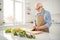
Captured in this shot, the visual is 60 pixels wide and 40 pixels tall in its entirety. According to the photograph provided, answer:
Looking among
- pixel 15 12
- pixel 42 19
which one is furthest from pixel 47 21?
pixel 15 12

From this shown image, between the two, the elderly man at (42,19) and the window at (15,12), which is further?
the window at (15,12)

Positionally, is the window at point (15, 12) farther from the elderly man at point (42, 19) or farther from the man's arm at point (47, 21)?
the man's arm at point (47, 21)

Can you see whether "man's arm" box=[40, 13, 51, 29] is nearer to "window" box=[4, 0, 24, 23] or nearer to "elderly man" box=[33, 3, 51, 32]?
"elderly man" box=[33, 3, 51, 32]

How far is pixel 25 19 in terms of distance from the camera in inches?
150

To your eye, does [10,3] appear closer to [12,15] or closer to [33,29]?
[12,15]

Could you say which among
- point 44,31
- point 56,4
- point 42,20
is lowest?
point 44,31

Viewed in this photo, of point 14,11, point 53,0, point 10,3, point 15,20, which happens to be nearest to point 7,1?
point 10,3

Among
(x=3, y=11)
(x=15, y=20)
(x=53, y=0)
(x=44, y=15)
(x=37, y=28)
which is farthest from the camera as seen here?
(x=3, y=11)

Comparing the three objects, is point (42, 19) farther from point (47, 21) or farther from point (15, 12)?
point (15, 12)

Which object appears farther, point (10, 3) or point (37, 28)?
point (10, 3)

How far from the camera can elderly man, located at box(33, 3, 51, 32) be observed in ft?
9.03

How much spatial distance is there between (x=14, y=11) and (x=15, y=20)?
274mm

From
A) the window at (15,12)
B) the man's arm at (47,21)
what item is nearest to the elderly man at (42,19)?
the man's arm at (47,21)

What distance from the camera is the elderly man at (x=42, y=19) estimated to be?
9.03 feet
